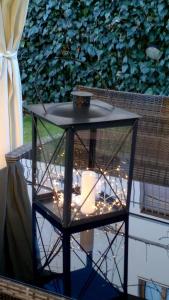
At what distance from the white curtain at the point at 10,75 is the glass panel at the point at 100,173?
1.64ft

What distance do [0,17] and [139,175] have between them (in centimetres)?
94

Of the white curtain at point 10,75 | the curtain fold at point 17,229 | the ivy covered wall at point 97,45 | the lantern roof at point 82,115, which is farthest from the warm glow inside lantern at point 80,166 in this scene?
the ivy covered wall at point 97,45

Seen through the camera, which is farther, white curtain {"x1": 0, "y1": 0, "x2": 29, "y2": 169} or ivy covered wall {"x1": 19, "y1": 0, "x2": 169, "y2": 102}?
ivy covered wall {"x1": 19, "y1": 0, "x2": 169, "y2": 102}

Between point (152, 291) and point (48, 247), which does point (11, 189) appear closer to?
point (48, 247)

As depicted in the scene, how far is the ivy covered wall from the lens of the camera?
349cm

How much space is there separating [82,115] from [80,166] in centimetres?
22

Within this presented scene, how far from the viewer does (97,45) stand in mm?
3844

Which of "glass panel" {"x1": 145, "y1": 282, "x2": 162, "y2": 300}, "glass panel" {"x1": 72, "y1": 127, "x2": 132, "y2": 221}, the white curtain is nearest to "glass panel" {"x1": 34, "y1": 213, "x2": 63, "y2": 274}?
"glass panel" {"x1": 72, "y1": 127, "x2": 132, "y2": 221}

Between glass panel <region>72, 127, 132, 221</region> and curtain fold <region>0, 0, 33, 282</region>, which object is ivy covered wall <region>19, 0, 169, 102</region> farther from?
glass panel <region>72, 127, 132, 221</region>

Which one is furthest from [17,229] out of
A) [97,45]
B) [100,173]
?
[97,45]

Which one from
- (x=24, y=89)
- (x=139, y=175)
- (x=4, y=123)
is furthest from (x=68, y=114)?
(x=24, y=89)

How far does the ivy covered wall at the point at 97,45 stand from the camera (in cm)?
349

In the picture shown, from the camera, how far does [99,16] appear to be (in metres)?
3.73

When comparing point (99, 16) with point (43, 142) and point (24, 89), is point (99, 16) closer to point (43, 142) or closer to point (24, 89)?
point (24, 89)
